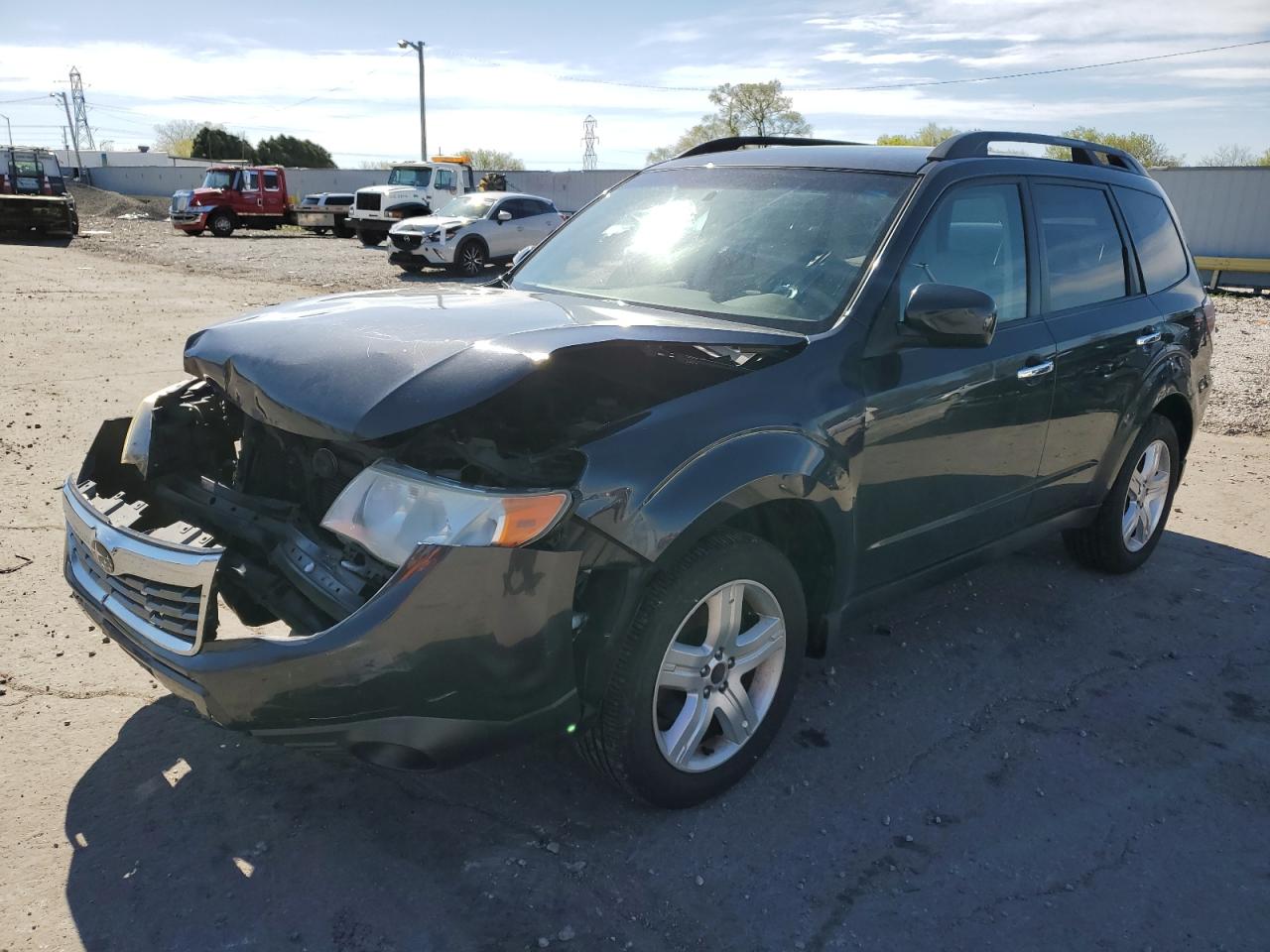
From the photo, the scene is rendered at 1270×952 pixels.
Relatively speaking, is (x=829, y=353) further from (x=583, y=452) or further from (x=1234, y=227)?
(x=1234, y=227)

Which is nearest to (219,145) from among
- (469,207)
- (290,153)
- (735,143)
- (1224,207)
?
(290,153)

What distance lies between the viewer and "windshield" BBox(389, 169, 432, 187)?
1102 inches

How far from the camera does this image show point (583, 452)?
2.47m

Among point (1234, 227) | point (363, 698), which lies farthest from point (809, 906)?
point (1234, 227)

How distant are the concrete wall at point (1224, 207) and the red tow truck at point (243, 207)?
24.3 m

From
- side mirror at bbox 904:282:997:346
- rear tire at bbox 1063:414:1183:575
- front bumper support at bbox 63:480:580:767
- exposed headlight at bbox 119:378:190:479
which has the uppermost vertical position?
side mirror at bbox 904:282:997:346

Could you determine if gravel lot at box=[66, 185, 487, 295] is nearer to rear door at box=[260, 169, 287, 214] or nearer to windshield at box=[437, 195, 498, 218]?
rear door at box=[260, 169, 287, 214]

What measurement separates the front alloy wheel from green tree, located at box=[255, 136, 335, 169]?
78.5 m

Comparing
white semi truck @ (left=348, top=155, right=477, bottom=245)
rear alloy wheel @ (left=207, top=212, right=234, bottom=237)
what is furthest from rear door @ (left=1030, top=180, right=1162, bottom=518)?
rear alloy wheel @ (left=207, top=212, right=234, bottom=237)

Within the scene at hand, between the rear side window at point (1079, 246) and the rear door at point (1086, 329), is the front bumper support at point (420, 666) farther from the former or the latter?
the rear side window at point (1079, 246)

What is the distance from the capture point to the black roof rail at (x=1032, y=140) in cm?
366

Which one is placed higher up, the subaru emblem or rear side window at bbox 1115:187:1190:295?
rear side window at bbox 1115:187:1190:295

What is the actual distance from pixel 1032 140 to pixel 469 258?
675 inches

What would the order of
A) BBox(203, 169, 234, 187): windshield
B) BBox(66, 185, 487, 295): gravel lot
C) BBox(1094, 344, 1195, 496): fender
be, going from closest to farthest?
BBox(1094, 344, 1195, 496): fender, BBox(66, 185, 487, 295): gravel lot, BBox(203, 169, 234, 187): windshield
